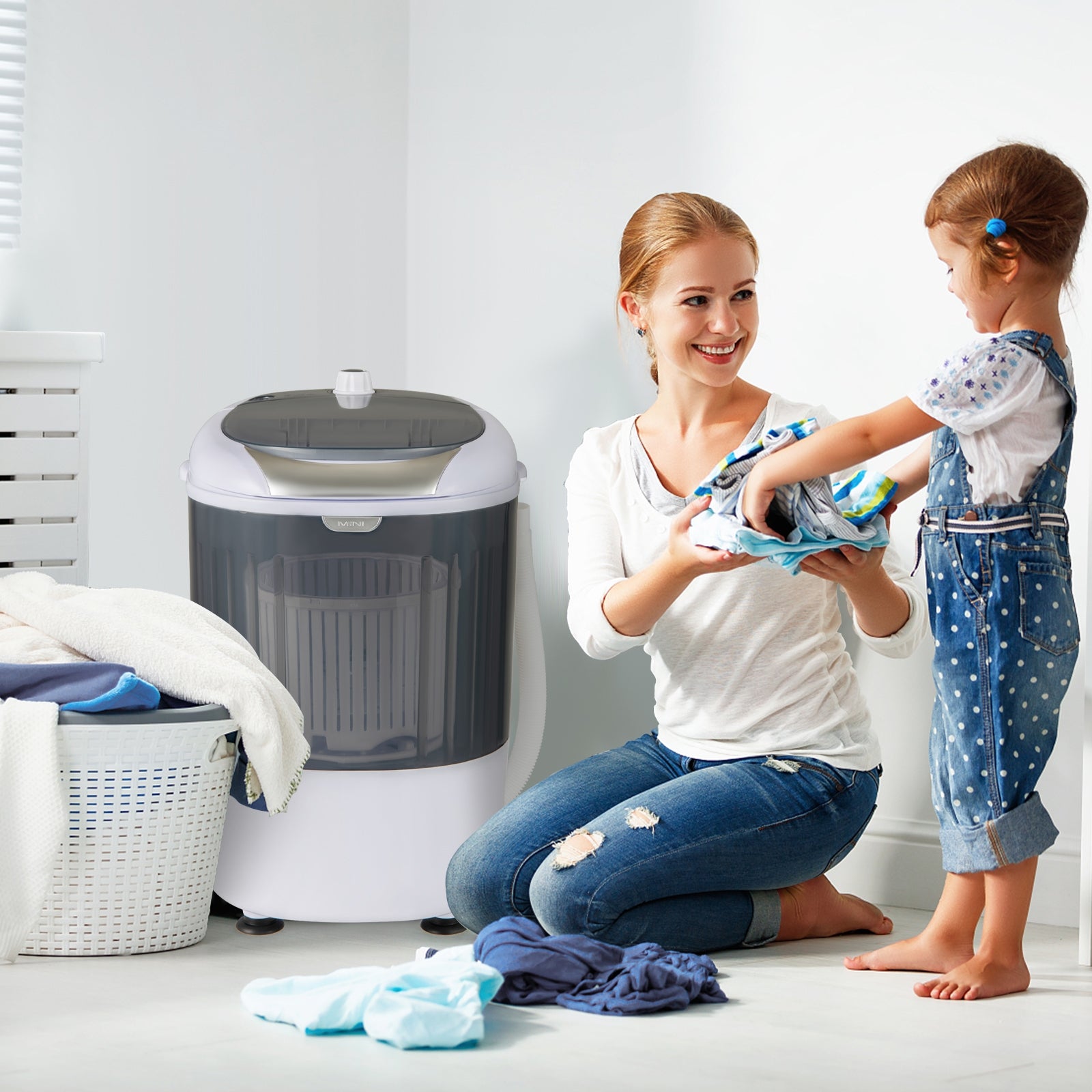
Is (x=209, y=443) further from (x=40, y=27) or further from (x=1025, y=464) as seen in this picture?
(x=1025, y=464)

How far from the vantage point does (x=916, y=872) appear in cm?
191

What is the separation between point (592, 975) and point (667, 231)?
881 millimetres

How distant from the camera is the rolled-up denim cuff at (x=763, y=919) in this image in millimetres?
1646

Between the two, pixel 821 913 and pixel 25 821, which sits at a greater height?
pixel 25 821

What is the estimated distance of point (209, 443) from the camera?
1837 millimetres

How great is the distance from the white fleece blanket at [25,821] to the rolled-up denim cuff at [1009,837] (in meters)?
0.96

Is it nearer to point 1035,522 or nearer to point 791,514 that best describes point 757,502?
point 791,514

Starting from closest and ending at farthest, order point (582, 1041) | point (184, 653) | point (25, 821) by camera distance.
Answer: point (582, 1041) → point (25, 821) → point (184, 653)

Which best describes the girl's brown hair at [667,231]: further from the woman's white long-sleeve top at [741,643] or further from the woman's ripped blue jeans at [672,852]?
the woman's ripped blue jeans at [672,852]

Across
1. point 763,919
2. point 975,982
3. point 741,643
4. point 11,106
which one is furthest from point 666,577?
point 11,106

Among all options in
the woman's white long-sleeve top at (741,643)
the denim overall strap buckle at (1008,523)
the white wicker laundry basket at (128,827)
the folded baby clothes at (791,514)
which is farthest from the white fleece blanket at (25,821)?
the denim overall strap buckle at (1008,523)

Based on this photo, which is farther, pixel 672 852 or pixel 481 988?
pixel 672 852

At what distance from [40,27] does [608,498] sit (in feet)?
3.60

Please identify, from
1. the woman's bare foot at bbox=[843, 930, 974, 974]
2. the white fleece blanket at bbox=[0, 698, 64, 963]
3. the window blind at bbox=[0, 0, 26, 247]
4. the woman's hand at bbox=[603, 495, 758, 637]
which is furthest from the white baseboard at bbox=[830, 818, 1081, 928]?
the window blind at bbox=[0, 0, 26, 247]
